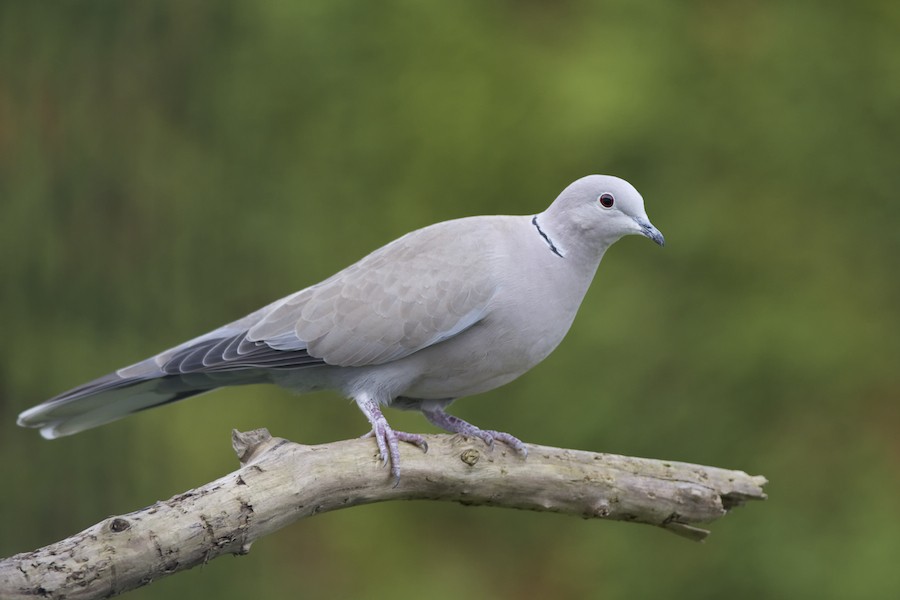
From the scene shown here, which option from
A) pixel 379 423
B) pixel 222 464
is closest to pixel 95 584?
pixel 379 423

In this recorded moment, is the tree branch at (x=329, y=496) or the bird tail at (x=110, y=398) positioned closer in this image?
the tree branch at (x=329, y=496)

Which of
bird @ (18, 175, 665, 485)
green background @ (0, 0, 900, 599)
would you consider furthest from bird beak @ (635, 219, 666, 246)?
green background @ (0, 0, 900, 599)

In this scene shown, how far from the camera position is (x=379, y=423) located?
3248 millimetres

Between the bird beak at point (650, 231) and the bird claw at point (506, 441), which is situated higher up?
the bird beak at point (650, 231)

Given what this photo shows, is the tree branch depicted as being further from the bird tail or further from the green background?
the green background

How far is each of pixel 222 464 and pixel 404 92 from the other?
7.91 feet

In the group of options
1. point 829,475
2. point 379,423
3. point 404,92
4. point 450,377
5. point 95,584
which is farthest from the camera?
point 404,92

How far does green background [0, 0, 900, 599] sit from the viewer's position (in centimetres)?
561

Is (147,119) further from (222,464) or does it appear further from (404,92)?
(222,464)

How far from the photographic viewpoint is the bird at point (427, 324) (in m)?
3.39

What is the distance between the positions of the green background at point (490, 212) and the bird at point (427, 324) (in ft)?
7.17

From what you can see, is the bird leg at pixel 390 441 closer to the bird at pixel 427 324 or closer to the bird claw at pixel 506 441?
the bird at pixel 427 324

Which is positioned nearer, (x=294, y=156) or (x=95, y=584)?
(x=95, y=584)

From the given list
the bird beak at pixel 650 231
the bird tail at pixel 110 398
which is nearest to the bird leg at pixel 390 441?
the bird tail at pixel 110 398
